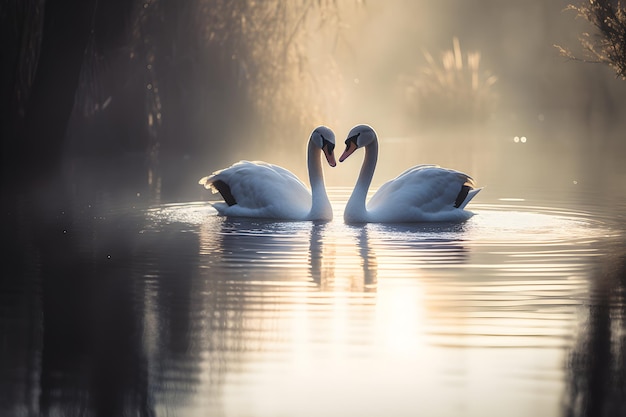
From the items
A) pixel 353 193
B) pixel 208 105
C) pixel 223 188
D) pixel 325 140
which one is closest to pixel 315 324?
pixel 353 193

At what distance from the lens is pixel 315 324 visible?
6.42 metres

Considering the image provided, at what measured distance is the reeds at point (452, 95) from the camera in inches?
1320

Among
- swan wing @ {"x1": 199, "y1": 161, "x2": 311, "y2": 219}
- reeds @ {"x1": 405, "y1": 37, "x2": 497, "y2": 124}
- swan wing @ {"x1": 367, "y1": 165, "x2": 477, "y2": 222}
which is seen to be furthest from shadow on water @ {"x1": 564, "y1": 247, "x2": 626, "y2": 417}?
reeds @ {"x1": 405, "y1": 37, "x2": 497, "y2": 124}

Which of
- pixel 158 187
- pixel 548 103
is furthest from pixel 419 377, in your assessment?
pixel 548 103

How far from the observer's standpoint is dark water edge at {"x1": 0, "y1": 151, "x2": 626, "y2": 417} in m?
5.05

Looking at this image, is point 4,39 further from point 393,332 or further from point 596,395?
point 596,395

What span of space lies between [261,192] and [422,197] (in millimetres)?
1386

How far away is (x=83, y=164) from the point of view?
2002 cm

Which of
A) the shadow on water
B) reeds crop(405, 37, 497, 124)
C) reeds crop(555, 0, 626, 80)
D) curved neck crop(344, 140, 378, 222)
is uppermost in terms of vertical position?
reeds crop(405, 37, 497, 124)

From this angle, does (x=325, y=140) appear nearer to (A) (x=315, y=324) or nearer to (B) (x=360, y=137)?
(B) (x=360, y=137)

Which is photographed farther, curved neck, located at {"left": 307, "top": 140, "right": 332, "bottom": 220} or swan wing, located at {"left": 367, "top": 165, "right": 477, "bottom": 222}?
curved neck, located at {"left": 307, "top": 140, "right": 332, "bottom": 220}

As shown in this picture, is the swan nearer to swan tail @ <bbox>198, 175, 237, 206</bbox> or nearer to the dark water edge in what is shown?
swan tail @ <bbox>198, 175, 237, 206</bbox>

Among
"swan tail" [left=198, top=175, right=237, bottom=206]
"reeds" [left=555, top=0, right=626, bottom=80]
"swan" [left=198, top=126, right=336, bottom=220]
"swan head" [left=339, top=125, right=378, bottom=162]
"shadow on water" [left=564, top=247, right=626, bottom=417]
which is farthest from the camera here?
"reeds" [left=555, top=0, right=626, bottom=80]

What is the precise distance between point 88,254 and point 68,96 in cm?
847
